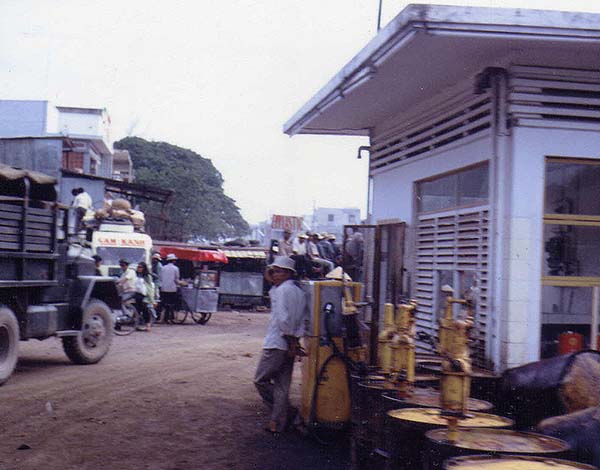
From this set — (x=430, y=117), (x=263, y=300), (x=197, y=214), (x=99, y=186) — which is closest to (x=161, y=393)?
(x=430, y=117)

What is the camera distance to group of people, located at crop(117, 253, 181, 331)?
21109 mm

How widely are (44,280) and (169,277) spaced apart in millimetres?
11130

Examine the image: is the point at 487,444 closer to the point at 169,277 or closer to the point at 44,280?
the point at 44,280

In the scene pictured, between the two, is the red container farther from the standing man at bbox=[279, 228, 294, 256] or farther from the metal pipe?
the standing man at bbox=[279, 228, 294, 256]

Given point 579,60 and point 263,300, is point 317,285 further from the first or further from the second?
point 263,300

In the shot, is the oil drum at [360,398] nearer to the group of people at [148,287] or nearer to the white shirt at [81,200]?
the group of people at [148,287]

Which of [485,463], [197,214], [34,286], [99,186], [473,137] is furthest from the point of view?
[197,214]

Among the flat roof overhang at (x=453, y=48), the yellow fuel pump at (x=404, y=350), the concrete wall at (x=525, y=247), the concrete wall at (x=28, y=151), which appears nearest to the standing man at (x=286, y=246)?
the concrete wall at (x=28, y=151)

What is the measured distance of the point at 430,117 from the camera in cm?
972

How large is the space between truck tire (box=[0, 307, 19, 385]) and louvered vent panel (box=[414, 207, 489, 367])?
18.8 ft

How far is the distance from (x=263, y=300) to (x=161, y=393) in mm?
23018

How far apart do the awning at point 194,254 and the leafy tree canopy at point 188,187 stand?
15362 mm

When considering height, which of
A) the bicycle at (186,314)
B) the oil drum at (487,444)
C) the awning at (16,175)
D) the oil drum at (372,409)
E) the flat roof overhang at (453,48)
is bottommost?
the bicycle at (186,314)

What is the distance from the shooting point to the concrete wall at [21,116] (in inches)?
1411
